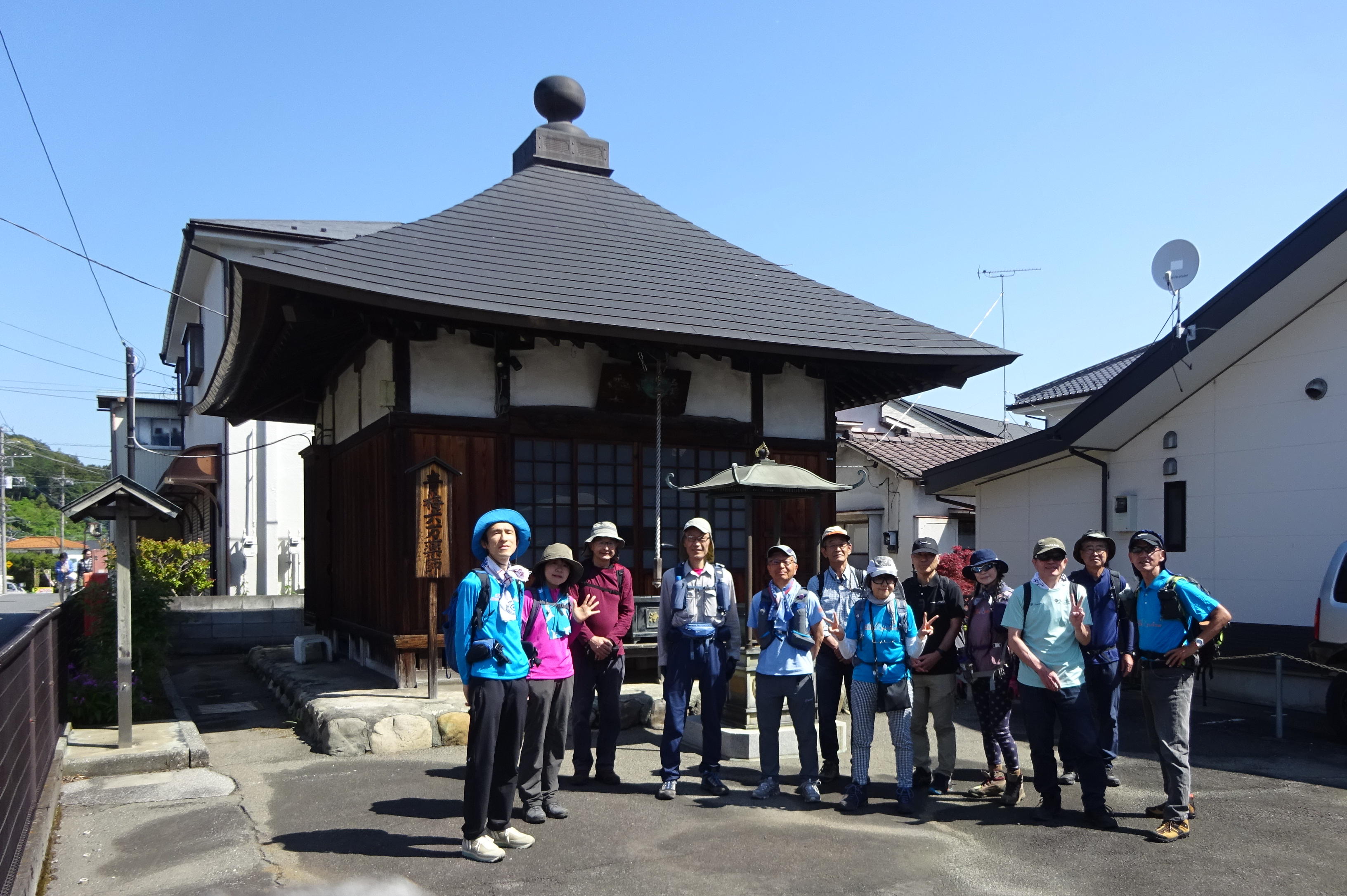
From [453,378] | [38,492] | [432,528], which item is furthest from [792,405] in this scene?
[38,492]

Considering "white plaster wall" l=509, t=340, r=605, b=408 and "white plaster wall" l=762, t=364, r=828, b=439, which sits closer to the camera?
"white plaster wall" l=509, t=340, r=605, b=408

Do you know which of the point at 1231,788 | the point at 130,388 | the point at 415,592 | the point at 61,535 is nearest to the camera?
the point at 1231,788

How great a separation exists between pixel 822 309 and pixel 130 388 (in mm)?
17712

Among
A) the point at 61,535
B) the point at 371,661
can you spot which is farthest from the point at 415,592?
the point at 61,535

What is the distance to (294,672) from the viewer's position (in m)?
11.4

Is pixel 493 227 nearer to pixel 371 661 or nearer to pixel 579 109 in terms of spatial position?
pixel 579 109

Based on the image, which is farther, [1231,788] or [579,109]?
[579,109]

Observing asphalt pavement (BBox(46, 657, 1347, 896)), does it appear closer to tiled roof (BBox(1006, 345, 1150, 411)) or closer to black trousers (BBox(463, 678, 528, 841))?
black trousers (BBox(463, 678, 528, 841))

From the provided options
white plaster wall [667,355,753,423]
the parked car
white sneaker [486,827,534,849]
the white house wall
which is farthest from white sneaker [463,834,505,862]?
the white house wall

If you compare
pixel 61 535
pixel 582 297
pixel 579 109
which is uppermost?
pixel 579 109

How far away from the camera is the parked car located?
9.02 metres

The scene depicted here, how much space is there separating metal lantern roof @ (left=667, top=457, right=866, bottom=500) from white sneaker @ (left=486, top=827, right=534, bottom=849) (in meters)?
3.64

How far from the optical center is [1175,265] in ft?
39.7

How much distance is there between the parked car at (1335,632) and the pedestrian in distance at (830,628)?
204 inches
